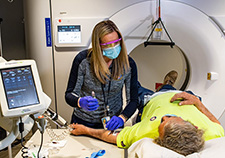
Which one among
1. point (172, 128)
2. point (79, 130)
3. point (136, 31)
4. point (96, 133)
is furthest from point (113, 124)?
point (136, 31)

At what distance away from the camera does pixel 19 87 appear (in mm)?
978

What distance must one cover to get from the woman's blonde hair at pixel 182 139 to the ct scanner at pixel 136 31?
858 millimetres

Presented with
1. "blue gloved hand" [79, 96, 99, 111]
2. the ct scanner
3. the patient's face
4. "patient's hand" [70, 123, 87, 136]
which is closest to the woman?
"blue gloved hand" [79, 96, 99, 111]

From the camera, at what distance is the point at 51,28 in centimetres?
194

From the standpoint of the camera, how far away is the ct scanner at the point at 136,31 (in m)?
1.91

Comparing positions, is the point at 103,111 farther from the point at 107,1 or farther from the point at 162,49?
the point at 162,49

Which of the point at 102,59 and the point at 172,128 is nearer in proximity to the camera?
the point at 172,128

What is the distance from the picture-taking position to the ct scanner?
75.0 inches

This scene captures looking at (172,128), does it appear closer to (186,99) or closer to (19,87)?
(186,99)

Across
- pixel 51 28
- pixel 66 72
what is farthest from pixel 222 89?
pixel 51 28

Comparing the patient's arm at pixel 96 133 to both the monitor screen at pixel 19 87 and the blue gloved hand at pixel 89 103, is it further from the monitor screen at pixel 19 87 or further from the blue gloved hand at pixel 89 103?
the monitor screen at pixel 19 87

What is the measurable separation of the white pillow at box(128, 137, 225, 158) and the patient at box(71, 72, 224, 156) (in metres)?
0.06

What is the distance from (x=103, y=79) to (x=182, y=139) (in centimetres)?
60

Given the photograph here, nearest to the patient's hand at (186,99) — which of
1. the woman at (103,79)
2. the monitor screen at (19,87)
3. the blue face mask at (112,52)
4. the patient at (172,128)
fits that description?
the patient at (172,128)
